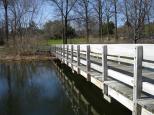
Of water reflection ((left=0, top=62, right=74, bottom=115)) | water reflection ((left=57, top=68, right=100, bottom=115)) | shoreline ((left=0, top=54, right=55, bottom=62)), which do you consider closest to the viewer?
water reflection ((left=57, top=68, right=100, bottom=115))

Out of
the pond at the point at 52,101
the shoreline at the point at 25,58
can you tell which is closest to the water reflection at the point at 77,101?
the pond at the point at 52,101

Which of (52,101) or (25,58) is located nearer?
(52,101)

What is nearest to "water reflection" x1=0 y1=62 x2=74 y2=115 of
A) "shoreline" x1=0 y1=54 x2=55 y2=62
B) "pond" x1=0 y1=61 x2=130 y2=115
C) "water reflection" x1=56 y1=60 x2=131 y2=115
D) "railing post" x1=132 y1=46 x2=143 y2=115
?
"pond" x1=0 y1=61 x2=130 y2=115

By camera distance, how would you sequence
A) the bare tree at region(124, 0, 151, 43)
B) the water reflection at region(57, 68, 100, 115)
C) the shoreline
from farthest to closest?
the shoreline
the bare tree at region(124, 0, 151, 43)
the water reflection at region(57, 68, 100, 115)

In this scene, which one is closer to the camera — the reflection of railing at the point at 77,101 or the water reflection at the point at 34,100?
the reflection of railing at the point at 77,101

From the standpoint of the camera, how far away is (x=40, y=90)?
14500 millimetres

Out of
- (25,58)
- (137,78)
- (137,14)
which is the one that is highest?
(137,14)

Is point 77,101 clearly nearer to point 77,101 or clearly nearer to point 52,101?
point 77,101

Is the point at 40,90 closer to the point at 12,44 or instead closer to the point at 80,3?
the point at 12,44

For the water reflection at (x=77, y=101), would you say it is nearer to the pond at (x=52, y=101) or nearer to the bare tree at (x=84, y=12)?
the pond at (x=52, y=101)

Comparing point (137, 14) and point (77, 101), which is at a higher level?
point (137, 14)

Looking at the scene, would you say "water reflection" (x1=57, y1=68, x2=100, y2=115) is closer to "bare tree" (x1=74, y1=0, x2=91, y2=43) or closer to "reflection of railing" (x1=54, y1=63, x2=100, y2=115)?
"reflection of railing" (x1=54, y1=63, x2=100, y2=115)

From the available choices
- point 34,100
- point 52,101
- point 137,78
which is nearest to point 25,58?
point 34,100

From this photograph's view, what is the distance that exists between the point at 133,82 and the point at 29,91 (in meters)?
9.60
